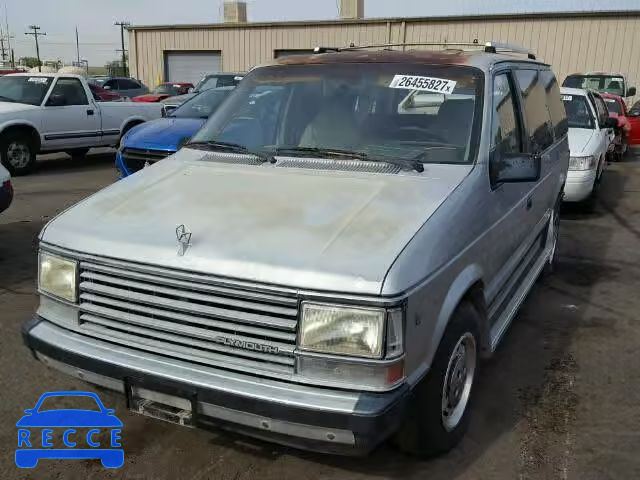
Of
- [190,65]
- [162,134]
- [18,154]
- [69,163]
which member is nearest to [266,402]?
[162,134]

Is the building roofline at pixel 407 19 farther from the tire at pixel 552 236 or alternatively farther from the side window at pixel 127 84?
the tire at pixel 552 236

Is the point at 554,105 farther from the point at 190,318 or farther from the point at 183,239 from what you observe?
the point at 190,318

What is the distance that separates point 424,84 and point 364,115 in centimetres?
39

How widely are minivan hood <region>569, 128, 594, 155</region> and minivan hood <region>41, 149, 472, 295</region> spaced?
5.90 metres

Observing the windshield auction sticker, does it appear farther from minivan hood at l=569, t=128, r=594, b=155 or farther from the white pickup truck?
the white pickup truck

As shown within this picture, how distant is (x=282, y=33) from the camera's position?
2916cm

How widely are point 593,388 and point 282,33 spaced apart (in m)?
27.7

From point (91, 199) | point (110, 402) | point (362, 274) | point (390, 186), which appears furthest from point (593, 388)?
point (91, 199)

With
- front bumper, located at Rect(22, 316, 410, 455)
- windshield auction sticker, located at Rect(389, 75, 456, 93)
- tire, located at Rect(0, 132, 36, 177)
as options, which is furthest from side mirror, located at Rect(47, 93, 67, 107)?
front bumper, located at Rect(22, 316, 410, 455)

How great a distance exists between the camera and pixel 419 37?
87.9 feet

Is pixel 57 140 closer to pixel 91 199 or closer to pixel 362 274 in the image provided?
pixel 91 199

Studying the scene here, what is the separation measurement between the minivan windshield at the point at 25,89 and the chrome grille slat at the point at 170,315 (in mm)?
9771

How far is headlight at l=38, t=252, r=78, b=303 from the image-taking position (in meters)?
2.82

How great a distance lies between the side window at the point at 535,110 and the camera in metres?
4.28
